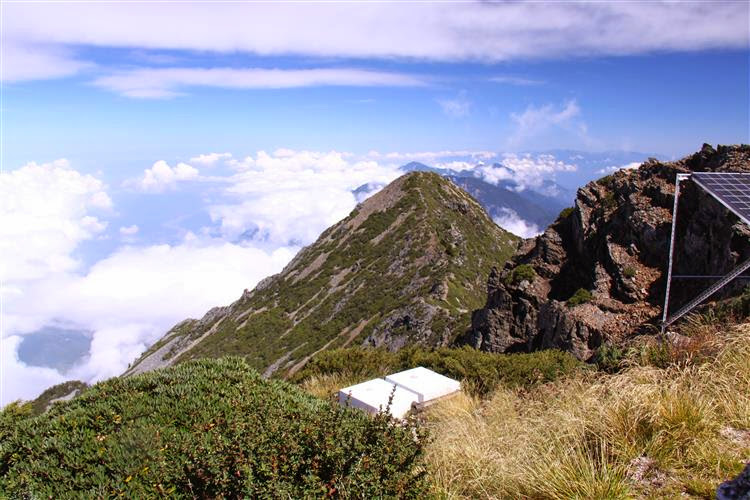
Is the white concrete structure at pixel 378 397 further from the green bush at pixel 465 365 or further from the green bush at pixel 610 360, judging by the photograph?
the green bush at pixel 610 360

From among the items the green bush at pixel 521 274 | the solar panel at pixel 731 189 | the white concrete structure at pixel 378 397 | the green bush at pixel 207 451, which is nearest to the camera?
the green bush at pixel 207 451

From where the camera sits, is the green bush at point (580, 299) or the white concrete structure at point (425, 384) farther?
the green bush at point (580, 299)

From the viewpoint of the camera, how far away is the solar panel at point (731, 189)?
37.4 feet

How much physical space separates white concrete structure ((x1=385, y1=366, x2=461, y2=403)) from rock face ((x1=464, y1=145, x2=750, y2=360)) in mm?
6285

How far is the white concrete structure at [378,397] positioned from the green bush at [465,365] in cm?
162

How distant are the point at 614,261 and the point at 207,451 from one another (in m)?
16.1

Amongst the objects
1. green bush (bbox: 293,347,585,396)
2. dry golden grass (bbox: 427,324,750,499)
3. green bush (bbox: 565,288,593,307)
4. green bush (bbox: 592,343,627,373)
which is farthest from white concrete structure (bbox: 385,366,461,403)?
green bush (bbox: 565,288,593,307)

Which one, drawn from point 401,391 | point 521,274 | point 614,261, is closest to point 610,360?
point 401,391

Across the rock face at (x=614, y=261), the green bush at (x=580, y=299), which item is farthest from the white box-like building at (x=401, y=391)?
the green bush at (x=580, y=299)

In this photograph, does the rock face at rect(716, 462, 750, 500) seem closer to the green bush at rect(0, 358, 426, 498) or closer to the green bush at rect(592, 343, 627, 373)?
the green bush at rect(0, 358, 426, 498)

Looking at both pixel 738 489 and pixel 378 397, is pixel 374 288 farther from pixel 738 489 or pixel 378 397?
pixel 738 489

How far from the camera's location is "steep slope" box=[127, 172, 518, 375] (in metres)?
47.0

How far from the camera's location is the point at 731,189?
1263 cm

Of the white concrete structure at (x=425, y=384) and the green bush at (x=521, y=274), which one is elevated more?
the white concrete structure at (x=425, y=384)
